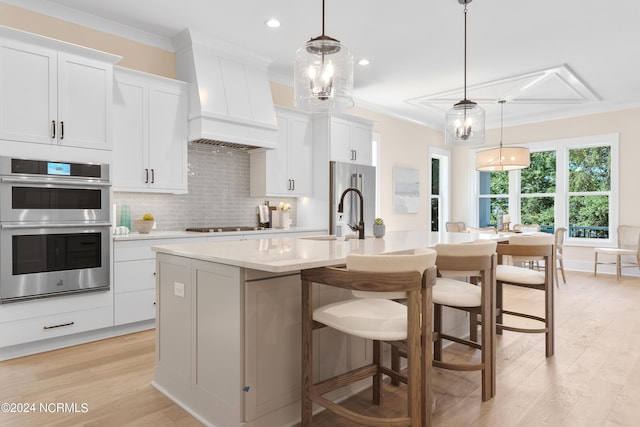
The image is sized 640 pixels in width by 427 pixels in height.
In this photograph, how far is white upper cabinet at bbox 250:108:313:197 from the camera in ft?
16.7

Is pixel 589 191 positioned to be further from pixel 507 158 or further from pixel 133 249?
pixel 133 249

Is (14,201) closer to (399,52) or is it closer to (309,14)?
(309,14)

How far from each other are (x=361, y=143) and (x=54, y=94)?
12.8ft

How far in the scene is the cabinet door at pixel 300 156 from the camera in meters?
5.36

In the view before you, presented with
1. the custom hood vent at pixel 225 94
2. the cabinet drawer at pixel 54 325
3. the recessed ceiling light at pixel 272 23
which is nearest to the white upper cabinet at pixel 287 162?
the custom hood vent at pixel 225 94

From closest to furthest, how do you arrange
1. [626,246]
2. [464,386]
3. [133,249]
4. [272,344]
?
[272,344]
[464,386]
[133,249]
[626,246]

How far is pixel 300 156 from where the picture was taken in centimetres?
547

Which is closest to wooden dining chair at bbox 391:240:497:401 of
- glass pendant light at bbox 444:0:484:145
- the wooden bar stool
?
the wooden bar stool

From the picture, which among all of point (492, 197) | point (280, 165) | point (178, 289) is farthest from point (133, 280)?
point (492, 197)

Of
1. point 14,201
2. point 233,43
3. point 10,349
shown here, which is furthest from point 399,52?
point 10,349

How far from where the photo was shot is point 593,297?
5027mm

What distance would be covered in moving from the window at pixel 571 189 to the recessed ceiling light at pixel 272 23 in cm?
585

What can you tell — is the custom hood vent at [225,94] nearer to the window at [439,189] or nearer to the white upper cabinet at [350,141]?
the white upper cabinet at [350,141]

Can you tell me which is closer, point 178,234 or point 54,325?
point 54,325
